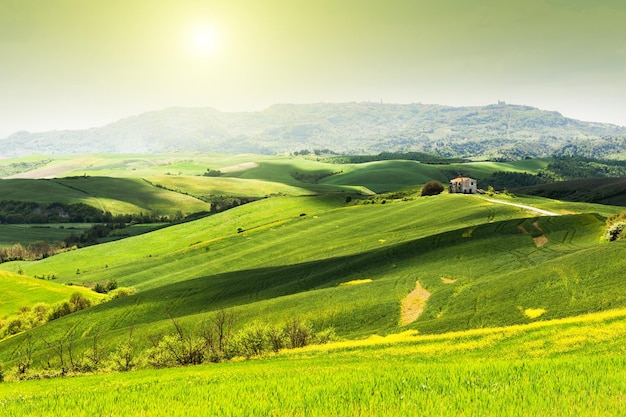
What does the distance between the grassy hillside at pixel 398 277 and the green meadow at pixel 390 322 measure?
14.9 inches

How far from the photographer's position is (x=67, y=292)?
134 metres

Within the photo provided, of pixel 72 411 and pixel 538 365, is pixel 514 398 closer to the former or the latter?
pixel 538 365

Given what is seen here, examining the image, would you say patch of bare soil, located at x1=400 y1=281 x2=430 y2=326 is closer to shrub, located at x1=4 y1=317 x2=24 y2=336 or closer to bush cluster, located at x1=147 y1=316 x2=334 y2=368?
bush cluster, located at x1=147 y1=316 x2=334 y2=368

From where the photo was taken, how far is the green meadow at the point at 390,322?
1354cm

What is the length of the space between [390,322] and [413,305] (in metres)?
5.66

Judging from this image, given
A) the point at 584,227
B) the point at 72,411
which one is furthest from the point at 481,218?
the point at 72,411

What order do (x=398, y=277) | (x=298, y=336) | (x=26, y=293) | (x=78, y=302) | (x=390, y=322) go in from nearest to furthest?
(x=298, y=336)
(x=390, y=322)
(x=398, y=277)
(x=78, y=302)
(x=26, y=293)

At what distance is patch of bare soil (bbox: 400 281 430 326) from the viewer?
59656 mm

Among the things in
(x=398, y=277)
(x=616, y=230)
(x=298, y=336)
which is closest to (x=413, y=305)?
(x=398, y=277)

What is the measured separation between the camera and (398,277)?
77.0 meters

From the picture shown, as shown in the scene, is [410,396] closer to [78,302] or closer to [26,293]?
[78,302]

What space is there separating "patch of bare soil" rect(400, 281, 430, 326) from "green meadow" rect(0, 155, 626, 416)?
340mm

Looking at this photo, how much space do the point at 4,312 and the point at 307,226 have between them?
339ft

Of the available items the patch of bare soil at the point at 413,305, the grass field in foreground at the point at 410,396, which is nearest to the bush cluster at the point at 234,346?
the patch of bare soil at the point at 413,305
